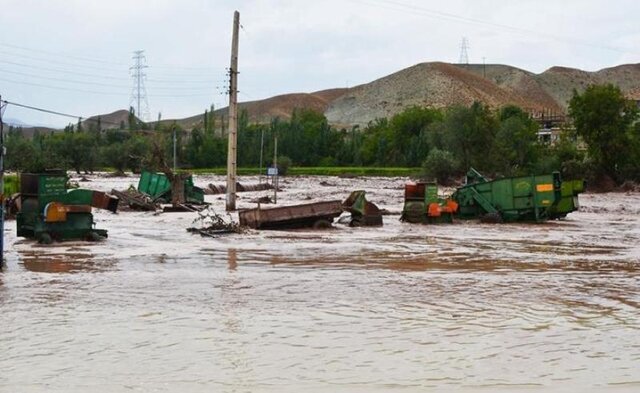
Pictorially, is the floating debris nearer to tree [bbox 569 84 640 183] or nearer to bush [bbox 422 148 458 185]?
bush [bbox 422 148 458 185]

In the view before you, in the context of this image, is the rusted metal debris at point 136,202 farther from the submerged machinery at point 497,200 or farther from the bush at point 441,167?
the bush at point 441,167

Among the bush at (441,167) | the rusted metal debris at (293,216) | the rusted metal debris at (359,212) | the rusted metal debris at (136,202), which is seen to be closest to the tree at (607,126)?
the bush at (441,167)

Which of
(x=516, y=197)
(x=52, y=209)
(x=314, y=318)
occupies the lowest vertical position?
(x=314, y=318)

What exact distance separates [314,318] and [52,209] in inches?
466

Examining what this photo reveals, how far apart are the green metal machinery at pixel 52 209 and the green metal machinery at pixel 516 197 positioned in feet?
53.4

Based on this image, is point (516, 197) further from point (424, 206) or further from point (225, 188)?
point (225, 188)

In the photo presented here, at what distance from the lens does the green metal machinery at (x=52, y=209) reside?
69.9 ft

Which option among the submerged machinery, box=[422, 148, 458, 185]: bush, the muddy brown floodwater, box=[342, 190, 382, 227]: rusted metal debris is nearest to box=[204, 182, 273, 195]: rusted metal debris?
box=[422, 148, 458, 185]: bush

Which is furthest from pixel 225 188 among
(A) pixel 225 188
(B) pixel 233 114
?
(B) pixel 233 114

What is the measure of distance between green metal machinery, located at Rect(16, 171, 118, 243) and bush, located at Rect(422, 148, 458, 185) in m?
56.0

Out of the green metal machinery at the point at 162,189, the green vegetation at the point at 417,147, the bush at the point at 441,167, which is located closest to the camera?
the green metal machinery at the point at 162,189

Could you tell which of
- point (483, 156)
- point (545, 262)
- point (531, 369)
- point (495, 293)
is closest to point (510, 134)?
point (483, 156)

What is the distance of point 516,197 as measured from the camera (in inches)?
1294

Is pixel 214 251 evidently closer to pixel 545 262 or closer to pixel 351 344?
pixel 545 262
